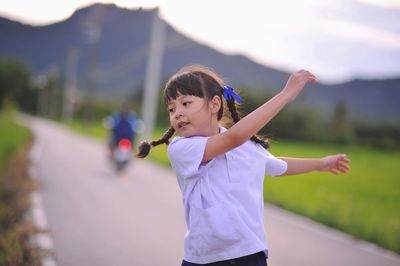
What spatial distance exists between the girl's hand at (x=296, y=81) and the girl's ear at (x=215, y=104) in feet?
1.40

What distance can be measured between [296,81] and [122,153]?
13648 mm

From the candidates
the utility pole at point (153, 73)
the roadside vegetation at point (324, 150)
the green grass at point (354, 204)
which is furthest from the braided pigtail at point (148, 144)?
the utility pole at point (153, 73)

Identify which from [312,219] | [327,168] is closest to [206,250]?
[327,168]

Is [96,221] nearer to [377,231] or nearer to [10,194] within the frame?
[10,194]

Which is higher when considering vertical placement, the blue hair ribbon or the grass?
the blue hair ribbon

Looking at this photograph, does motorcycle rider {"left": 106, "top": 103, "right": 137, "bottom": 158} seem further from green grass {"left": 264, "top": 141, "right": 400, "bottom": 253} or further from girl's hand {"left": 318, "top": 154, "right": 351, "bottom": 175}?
girl's hand {"left": 318, "top": 154, "right": 351, "bottom": 175}

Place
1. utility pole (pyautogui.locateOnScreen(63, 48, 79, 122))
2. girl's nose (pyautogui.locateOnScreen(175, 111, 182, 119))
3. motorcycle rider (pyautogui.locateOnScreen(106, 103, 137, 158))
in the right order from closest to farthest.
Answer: girl's nose (pyautogui.locateOnScreen(175, 111, 182, 119)) → motorcycle rider (pyautogui.locateOnScreen(106, 103, 137, 158)) → utility pole (pyautogui.locateOnScreen(63, 48, 79, 122))

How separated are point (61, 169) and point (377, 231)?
9178 mm

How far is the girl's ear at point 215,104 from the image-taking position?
2.71m

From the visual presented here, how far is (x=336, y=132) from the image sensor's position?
163 ft

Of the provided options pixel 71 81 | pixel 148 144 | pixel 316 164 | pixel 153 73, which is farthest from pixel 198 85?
pixel 71 81

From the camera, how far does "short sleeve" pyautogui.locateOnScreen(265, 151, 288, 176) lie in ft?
9.23

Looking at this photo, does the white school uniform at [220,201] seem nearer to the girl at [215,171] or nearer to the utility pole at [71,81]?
the girl at [215,171]

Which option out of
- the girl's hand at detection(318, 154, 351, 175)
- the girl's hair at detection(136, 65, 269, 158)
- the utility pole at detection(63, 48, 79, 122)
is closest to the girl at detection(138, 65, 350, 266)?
the girl's hair at detection(136, 65, 269, 158)
